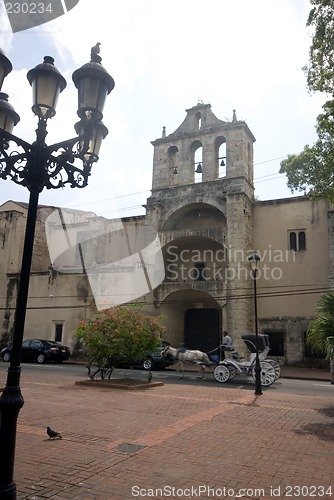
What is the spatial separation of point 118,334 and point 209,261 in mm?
16018

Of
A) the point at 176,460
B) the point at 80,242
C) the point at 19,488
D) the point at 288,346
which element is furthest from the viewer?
the point at 80,242

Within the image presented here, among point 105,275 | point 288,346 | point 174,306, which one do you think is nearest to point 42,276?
point 105,275

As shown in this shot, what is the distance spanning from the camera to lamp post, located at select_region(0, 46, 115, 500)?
4504mm

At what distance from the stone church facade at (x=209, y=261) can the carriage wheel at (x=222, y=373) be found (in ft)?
28.0

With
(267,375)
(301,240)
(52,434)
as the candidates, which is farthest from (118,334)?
(301,240)

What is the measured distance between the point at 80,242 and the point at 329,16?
2593 centimetres

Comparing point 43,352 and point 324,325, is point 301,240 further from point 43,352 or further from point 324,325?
point 43,352

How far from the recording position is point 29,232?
184 inches

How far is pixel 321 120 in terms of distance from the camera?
1245cm

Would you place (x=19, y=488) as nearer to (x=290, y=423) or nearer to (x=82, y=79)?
(x=82, y=79)

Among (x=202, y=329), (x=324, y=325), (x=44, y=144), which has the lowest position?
(x=324, y=325)

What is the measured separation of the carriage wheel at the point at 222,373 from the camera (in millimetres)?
15930

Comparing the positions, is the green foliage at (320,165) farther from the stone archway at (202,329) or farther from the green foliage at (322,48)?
the stone archway at (202,329)

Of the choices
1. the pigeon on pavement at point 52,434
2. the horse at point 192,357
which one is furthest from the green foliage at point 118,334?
the pigeon on pavement at point 52,434
